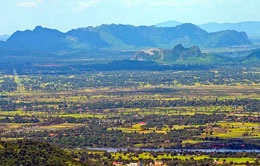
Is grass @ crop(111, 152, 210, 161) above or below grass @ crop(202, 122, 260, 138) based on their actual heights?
below

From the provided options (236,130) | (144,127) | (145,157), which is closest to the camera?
(145,157)

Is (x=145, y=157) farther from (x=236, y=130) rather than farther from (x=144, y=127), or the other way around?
(x=144, y=127)

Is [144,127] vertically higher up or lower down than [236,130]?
lower down

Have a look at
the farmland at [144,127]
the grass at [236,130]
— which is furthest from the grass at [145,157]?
the grass at [236,130]

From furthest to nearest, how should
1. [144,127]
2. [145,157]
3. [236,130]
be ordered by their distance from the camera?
[144,127]
[236,130]
[145,157]

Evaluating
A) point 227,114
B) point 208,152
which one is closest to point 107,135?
point 208,152

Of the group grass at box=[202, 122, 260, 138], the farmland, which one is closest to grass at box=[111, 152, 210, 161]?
the farmland

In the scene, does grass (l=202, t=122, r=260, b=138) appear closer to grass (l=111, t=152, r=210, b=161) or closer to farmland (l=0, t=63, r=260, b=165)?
farmland (l=0, t=63, r=260, b=165)

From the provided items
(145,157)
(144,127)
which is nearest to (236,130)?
(144,127)

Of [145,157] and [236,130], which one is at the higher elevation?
[236,130]

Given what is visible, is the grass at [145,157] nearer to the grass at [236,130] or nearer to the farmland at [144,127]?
the farmland at [144,127]

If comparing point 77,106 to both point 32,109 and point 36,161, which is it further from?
point 36,161

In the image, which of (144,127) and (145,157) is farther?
(144,127)

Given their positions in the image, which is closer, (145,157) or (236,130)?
(145,157)
